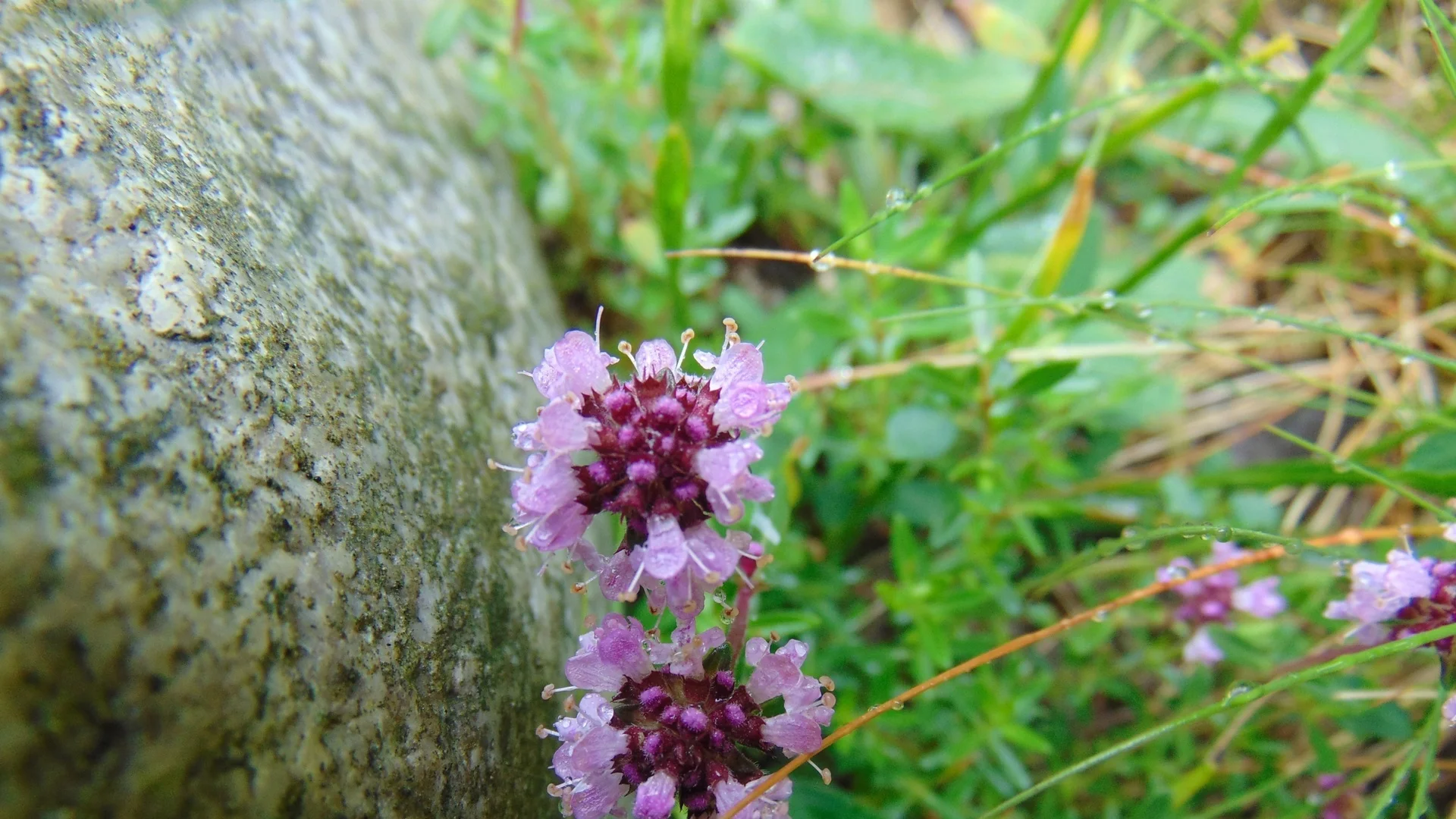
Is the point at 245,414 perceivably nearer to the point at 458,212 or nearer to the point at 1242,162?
the point at 458,212

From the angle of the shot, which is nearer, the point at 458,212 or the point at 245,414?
the point at 245,414

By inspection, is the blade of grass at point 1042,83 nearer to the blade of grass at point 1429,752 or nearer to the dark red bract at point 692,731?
the blade of grass at point 1429,752

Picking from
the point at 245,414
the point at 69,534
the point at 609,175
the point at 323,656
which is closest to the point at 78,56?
the point at 245,414

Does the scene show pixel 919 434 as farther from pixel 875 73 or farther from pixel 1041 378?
pixel 875 73

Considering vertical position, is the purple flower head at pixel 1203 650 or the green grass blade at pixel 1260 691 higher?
the purple flower head at pixel 1203 650

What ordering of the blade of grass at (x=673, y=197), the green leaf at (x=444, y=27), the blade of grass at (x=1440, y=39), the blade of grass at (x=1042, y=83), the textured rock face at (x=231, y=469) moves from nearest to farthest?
the textured rock face at (x=231, y=469) < the blade of grass at (x=1440, y=39) < the blade of grass at (x=673, y=197) < the blade of grass at (x=1042, y=83) < the green leaf at (x=444, y=27)

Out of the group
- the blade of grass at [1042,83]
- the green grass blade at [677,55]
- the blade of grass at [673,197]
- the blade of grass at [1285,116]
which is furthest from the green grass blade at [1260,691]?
the green grass blade at [677,55]

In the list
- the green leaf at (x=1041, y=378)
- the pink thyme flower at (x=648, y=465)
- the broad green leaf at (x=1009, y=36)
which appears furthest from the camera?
the broad green leaf at (x=1009, y=36)
